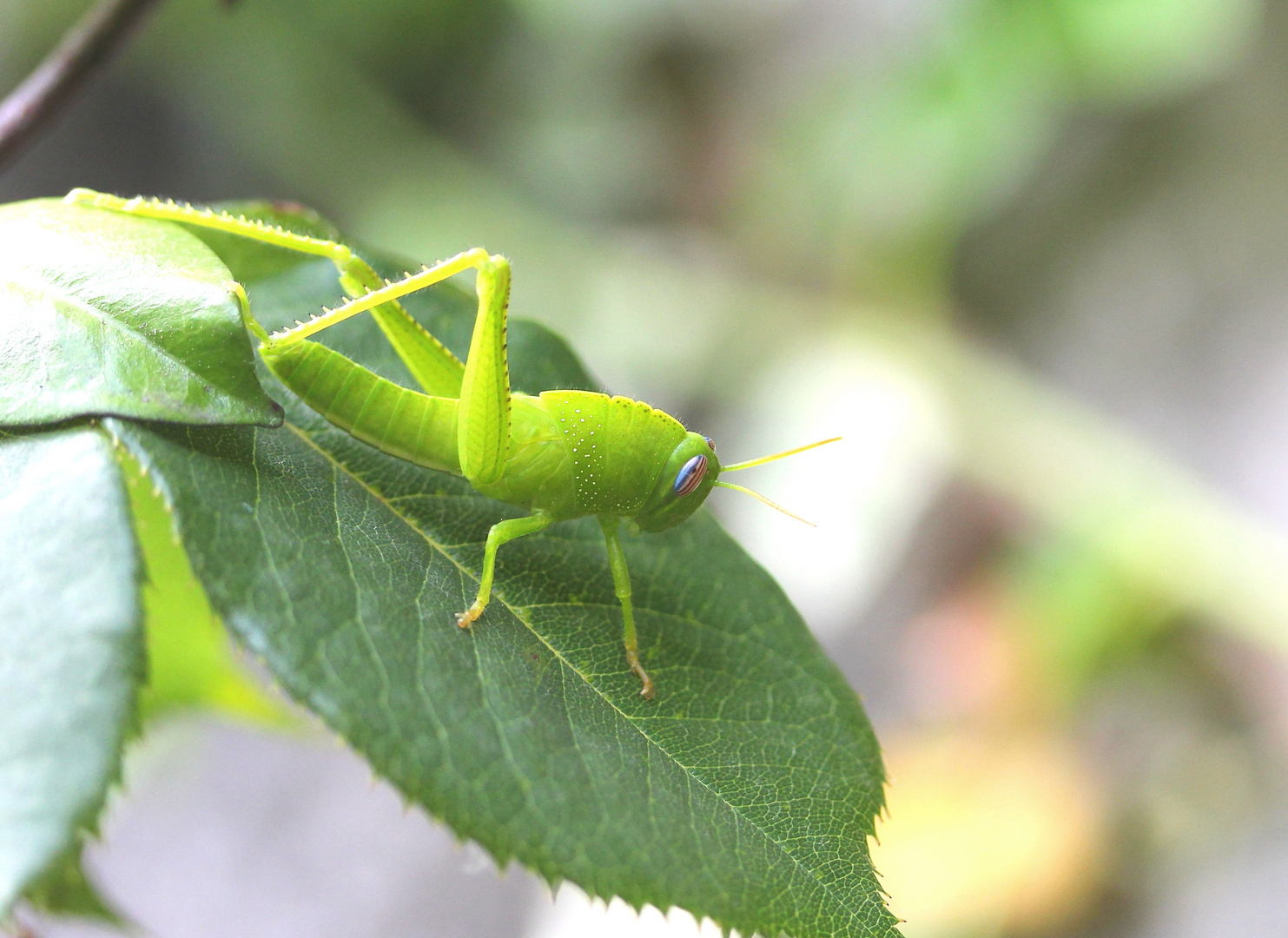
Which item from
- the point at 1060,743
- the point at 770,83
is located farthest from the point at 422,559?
the point at 770,83

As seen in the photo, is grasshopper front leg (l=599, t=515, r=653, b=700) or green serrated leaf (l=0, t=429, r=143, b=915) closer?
green serrated leaf (l=0, t=429, r=143, b=915)

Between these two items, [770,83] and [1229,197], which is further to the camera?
[770,83]

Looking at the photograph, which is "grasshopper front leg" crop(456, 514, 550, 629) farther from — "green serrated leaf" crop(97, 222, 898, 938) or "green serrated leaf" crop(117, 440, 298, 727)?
"green serrated leaf" crop(117, 440, 298, 727)

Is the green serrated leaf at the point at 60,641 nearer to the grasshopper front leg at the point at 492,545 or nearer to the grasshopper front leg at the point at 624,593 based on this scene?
the grasshopper front leg at the point at 492,545

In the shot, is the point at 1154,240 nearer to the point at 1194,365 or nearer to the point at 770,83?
the point at 1194,365

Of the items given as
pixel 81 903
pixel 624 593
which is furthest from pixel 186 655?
pixel 624 593

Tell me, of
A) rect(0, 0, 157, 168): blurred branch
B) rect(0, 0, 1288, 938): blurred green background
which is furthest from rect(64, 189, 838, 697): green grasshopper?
rect(0, 0, 1288, 938): blurred green background

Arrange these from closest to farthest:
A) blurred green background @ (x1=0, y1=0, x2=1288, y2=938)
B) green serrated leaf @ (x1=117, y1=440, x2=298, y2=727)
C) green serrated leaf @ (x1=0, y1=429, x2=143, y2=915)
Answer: green serrated leaf @ (x1=0, y1=429, x2=143, y2=915) → green serrated leaf @ (x1=117, y1=440, x2=298, y2=727) → blurred green background @ (x1=0, y1=0, x2=1288, y2=938)

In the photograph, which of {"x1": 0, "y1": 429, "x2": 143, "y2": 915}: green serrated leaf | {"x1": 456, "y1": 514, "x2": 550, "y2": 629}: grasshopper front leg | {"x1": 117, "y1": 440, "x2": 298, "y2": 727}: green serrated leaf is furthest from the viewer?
{"x1": 117, "y1": 440, "x2": 298, "y2": 727}: green serrated leaf
